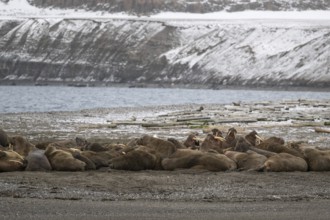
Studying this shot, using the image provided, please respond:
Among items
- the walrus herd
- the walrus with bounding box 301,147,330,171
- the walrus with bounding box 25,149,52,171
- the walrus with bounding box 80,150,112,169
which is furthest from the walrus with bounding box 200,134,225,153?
the walrus with bounding box 25,149,52,171

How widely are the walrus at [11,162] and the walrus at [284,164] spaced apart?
605cm

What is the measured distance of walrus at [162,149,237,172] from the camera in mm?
18297

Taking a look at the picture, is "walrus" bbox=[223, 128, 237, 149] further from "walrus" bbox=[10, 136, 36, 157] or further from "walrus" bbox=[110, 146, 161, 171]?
"walrus" bbox=[10, 136, 36, 157]

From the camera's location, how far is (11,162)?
18.0 metres

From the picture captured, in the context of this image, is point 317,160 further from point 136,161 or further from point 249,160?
point 136,161

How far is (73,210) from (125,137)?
17.8 m

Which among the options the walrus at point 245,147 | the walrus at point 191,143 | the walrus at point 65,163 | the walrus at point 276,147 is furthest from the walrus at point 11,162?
the walrus at point 276,147

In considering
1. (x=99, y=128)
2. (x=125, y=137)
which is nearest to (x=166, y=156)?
(x=125, y=137)

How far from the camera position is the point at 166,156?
19.6 metres

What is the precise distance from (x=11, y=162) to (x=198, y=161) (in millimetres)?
4671

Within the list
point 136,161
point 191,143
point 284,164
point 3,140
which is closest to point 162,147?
point 136,161

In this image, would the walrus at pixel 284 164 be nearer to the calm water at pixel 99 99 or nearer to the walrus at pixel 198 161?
the walrus at pixel 198 161

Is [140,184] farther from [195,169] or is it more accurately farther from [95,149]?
[95,149]

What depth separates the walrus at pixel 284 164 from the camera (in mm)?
18219
